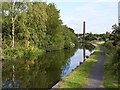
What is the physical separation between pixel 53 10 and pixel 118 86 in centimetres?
3234

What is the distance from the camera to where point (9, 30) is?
2702cm

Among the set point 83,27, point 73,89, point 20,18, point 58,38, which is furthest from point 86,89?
point 83,27

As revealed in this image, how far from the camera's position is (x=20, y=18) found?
82.4 ft

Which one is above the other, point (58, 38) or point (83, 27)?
point (83, 27)

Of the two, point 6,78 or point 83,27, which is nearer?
point 6,78

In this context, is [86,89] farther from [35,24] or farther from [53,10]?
[53,10]

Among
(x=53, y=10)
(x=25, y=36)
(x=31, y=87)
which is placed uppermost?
(x=53, y=10)

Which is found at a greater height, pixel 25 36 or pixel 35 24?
pixel 35 24

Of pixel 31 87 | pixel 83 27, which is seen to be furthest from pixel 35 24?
pixel 83 27

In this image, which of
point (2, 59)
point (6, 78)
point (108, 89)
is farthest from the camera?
point (2, 59)

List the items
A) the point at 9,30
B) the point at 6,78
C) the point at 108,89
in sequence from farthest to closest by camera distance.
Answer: the point at 9,30 < the point at 6,78 < the point at 108,89

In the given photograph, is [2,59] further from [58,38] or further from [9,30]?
[58,38]

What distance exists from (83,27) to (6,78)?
8163cm

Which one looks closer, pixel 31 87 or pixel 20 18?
pixel 31 87
